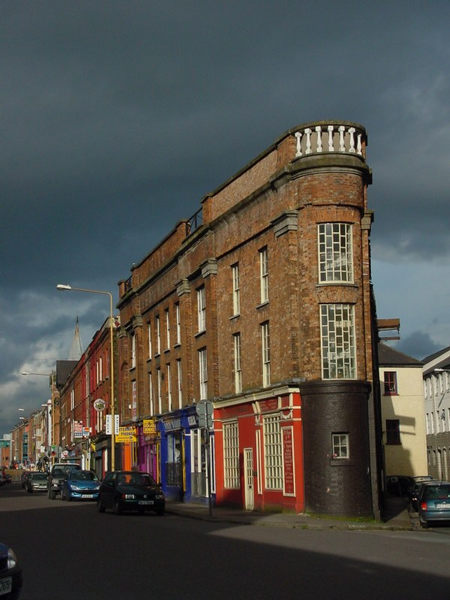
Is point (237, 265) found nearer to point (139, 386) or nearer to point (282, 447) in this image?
point (282, 447)

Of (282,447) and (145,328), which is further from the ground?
(145,328)

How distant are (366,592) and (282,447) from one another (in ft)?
60.9

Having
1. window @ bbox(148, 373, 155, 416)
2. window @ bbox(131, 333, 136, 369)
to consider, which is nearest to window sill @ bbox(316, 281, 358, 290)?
window @ bbox(148, 373, 155, 416)

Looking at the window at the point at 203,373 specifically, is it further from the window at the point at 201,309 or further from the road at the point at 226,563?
the road at the point at 226,563

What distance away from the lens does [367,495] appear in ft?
93.0

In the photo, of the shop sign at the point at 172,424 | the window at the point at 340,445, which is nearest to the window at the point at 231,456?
the shop sign at the point at 172,424

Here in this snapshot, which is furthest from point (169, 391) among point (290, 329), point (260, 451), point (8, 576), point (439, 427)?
point (439, 427)

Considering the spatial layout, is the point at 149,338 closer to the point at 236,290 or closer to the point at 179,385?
the point at 179,385

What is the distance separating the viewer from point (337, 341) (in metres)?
29.4

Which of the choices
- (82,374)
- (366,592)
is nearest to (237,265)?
(366,592)

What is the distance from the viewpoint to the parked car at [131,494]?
104 ft

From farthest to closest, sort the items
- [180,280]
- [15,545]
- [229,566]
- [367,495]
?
[180,280] < [367,495] < [15,545] < [229,566]

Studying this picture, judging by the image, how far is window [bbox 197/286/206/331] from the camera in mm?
39406

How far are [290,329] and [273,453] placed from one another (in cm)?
445
